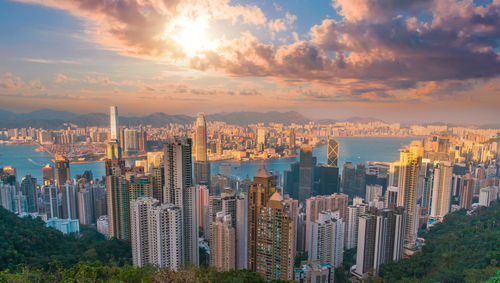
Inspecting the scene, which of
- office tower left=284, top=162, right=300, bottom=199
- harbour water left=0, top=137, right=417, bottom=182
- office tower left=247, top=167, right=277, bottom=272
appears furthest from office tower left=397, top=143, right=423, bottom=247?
office tower left=247, top=167, right=277, bottom=272

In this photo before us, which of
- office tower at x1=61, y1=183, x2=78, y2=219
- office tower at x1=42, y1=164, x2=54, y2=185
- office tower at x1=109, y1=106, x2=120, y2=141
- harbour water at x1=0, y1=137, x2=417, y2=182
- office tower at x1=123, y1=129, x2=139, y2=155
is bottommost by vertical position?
office tower at x1=61, y1=183, x2=78, y2=219

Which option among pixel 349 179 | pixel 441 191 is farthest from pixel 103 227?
pixel 441 191

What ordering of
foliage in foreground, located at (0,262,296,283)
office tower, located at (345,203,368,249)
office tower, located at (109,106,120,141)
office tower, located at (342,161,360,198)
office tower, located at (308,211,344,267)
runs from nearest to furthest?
foliage in foreground, located at (0,262,296,283) < office tower, located at (308,211,344,267) < office tower, located at (345,203,368,249) < office tower, located at (109,106,120,141) < office tower, located at (342,161,360,198)

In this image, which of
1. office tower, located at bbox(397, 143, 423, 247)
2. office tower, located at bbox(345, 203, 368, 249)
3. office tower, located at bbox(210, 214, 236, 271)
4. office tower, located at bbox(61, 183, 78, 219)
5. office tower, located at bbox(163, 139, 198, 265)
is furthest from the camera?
office tower, located at bbox(61, 183, 78, 219)

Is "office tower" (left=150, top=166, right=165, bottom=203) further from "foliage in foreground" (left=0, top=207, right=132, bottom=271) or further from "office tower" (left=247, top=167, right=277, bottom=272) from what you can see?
"office tower" (left=247, top=167, right=277, bottom=272)

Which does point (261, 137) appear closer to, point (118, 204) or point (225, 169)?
point (225, 169)

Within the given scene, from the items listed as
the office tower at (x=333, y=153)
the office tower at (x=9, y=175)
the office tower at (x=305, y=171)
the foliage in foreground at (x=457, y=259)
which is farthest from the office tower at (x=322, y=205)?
the office tower at (x=9, y=175)

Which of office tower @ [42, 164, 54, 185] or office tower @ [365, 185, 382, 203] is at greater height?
office tower @ [42, 164, 54, 185]
